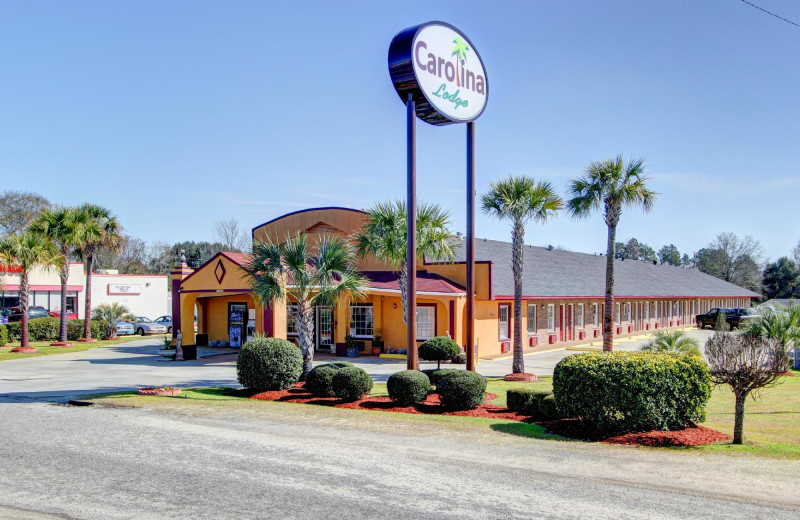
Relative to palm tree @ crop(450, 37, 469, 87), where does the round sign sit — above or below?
below

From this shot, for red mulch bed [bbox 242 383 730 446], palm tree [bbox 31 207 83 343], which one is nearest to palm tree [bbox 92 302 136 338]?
palm tree [bbox 31 207 83 343]

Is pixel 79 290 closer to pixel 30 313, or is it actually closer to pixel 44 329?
pixel 30 313

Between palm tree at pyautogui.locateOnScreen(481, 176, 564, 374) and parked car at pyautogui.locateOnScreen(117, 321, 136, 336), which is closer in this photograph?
palm tree at pyautogui.locateOnScreen(481, 176, 564, 374)

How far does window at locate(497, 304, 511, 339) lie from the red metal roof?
279cm

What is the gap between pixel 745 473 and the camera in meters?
8.23

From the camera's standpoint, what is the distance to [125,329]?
42.1 metres

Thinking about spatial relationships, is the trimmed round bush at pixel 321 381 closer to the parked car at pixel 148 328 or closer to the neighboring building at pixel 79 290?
the parked car at pixel 148 328

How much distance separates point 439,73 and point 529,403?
7.61m

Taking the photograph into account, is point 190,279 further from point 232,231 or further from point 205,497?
point 232,231

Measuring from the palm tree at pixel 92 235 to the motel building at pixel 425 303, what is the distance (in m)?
7.37

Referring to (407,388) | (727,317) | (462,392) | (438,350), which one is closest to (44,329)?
(438,350)

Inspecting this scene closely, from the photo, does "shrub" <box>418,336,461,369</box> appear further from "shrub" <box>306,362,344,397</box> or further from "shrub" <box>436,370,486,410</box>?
"shrub" <box>436,370,486,410</box>

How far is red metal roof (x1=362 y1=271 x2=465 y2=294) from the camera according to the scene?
2561 cm

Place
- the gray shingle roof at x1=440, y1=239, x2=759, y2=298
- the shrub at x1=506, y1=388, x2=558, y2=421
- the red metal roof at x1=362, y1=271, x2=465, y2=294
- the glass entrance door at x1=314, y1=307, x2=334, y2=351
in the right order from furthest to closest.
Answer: the gray shingle roof at x1=440, y1=239, x2=759, y2=298 < the glass entrance door at x1=314, y1=307, x2=334, y2=351 < the red metal roof at x1=362, y1=271, x2=465, y2=294 < the shrub at x1=506, y1=388, x2=558, y2=421
